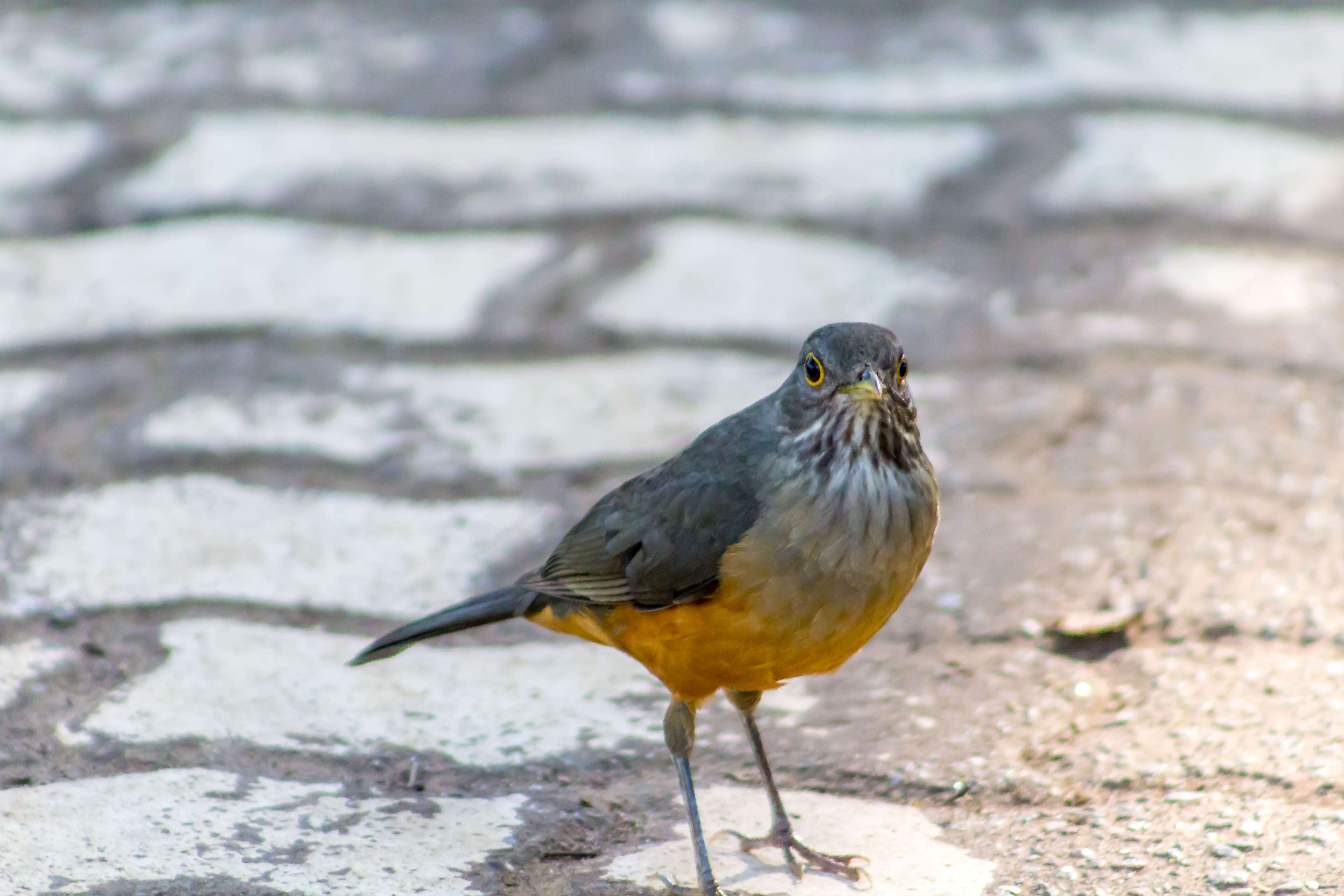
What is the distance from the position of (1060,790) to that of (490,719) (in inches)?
50.1

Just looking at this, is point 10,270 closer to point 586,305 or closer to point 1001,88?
point 586,305

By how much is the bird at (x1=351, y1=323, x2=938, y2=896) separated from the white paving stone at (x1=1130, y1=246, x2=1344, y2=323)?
235 centimetres

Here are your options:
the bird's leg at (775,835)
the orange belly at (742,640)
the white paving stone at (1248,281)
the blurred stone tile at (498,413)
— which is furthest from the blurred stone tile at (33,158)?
the white paving stone at (1248,281)

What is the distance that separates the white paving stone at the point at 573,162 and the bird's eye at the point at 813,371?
8.69 ft

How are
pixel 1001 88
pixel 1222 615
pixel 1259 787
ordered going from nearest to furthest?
pixel 1259 787, pixel 1222 615, pixel 1001 88

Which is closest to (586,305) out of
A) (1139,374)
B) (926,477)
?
(1139,374)

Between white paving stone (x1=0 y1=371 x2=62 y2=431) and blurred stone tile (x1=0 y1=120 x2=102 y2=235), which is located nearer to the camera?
white paving stone (x1=0 y1=371 x2=62 y2=431)

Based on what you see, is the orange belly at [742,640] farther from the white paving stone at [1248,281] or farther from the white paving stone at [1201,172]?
the white paving stone at [1201,172]

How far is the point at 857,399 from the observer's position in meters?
3.17

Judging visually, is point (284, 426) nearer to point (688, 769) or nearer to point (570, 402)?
point (570, 402)

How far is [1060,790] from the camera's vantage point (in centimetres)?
315

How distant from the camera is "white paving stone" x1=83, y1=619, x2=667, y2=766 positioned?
3.30 metres

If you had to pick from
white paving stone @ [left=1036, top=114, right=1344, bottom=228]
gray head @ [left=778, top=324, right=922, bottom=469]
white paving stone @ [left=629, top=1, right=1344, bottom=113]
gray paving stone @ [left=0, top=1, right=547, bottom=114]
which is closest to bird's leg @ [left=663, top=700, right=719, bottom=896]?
gray head @ [left=778, top=324, right=922, bottom=469]

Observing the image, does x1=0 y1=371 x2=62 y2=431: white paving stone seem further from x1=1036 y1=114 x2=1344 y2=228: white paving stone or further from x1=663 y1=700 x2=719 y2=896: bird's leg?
x1=1036 y1=114 x2=1344 y2=228: white paving stone
